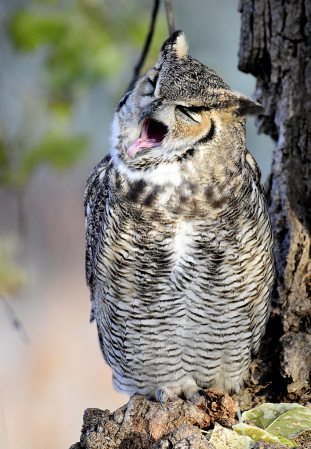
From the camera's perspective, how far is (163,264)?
1250 mm

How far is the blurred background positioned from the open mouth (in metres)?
0.48

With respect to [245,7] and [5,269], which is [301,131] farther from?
[5,269]

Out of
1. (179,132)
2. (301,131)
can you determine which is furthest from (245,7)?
(179,132)

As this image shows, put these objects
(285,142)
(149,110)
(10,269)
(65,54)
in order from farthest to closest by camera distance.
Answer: (10,269)
(65,54)
(285,142)
(149,110)

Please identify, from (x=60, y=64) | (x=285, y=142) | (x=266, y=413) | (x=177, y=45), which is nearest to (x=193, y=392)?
(x=266, y=413)

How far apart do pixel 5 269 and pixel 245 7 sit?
1.51 m

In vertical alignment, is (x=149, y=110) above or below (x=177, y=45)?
below

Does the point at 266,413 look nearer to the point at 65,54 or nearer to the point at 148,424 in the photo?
the point at 148,424

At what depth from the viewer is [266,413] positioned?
129cm

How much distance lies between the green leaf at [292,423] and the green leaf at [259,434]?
0.9 inches

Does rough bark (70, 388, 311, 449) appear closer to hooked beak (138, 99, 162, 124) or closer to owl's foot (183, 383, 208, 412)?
owl's foot (183, 383, 208, 412)

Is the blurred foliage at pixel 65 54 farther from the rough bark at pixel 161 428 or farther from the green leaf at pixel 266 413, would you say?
the green leaf at pixel 266 413

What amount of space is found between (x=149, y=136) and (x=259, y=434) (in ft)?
2.69

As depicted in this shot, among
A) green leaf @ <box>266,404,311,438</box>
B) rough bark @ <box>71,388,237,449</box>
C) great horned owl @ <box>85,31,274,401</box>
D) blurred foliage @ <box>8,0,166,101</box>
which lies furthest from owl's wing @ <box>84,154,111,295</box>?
green leaf @ <box>266,404,311,438</box>
